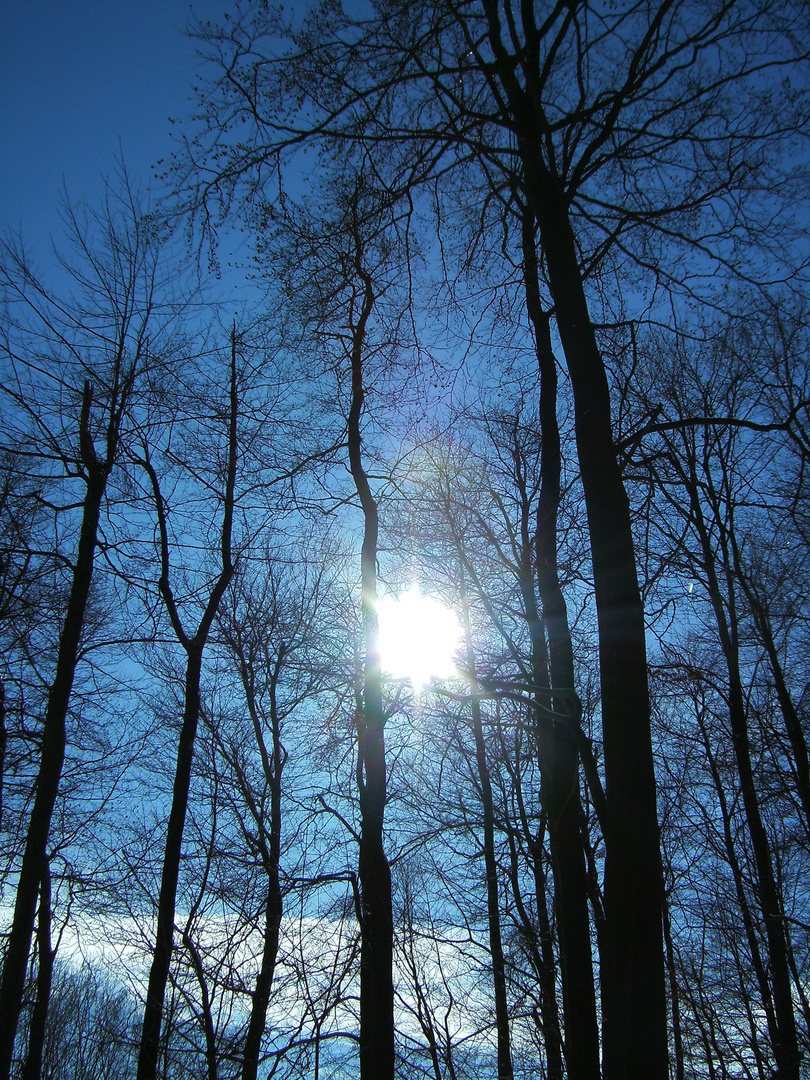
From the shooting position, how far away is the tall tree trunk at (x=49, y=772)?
632 centimetres

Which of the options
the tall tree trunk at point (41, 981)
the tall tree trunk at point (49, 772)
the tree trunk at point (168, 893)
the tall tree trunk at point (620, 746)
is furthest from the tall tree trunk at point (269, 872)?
the tall tree trunk at point (620, 746)

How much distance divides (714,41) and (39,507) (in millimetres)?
8697

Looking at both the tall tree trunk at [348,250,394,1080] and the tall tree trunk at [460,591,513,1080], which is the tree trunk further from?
the tall tree trunk at [460,591,513,1080]

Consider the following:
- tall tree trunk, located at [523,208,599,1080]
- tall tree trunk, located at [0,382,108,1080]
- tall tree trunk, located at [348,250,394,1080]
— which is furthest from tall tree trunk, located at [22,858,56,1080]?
tall tree trunk, located at [523,208,599,1080]

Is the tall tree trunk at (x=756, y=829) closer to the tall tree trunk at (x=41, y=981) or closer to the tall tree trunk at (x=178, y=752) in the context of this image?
the tall tree trunk at (x=178, y=752)

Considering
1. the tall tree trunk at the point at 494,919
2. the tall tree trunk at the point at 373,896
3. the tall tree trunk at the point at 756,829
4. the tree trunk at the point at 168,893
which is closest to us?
the tall tree trunk at the point at 373,896

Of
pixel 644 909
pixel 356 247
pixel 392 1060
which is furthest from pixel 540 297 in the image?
pixel 392 1060

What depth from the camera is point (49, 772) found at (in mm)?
6668

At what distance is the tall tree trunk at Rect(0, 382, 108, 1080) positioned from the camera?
20.7 ft

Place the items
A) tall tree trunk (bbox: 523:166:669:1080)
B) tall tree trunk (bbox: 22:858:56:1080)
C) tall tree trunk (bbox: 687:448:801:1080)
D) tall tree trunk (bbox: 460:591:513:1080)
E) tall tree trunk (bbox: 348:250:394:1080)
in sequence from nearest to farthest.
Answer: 1. tall tree trunk (bbox: 523:166:669:1080)
2. tall tree trunk (bbox: 348:250:394:1080)
3. tall tree trunk (bbox: 687:448:801:1080)
4. tall tree trunk (bbox: 460:591:513:1080)
5. tall tree trunk (bbox: 22:858:56:1080)

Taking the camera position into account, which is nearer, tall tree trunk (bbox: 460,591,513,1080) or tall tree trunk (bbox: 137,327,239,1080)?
tall tree trunk (bbox: 137,327,239,1080)

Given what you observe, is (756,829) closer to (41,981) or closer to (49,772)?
(49,772)

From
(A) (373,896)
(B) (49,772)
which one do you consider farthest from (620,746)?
(B) (49,772)

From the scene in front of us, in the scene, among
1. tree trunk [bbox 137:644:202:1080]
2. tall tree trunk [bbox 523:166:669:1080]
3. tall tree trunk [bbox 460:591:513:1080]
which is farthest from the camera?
tall tree trunk [bbox 460:591:513:1080]
